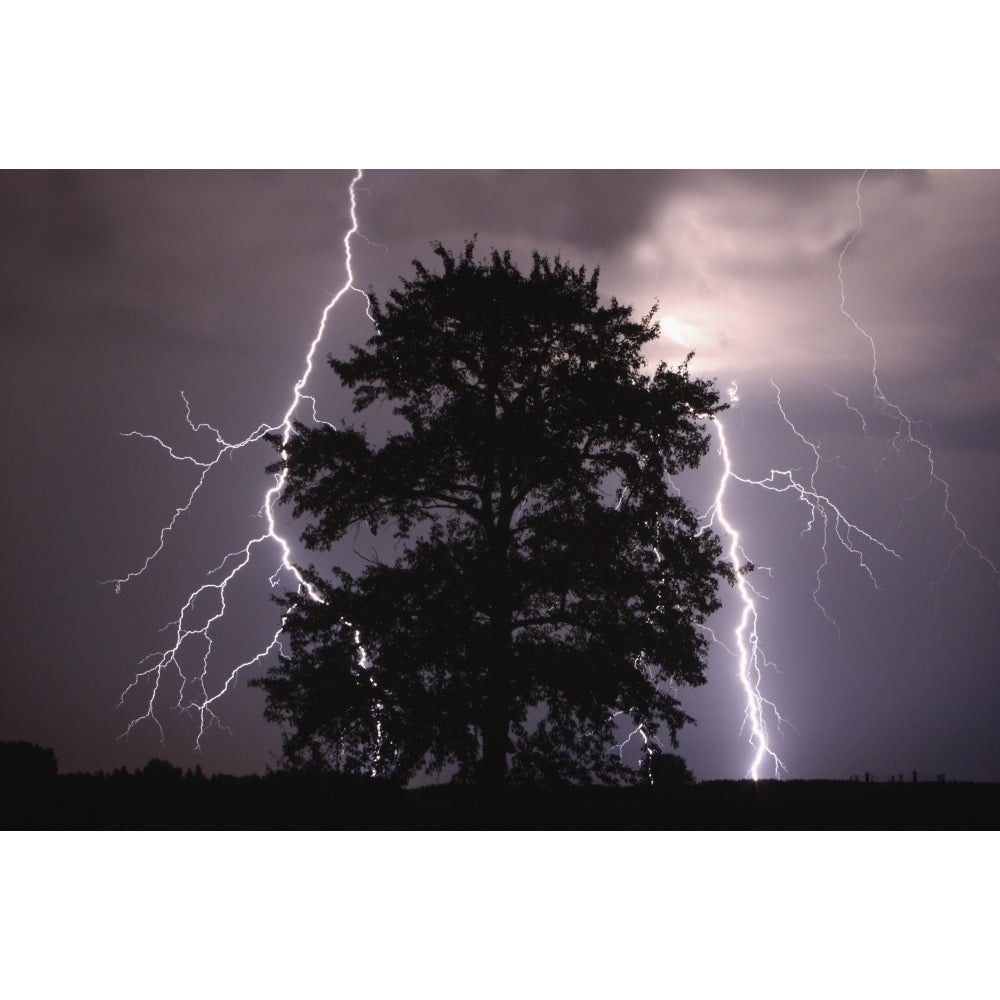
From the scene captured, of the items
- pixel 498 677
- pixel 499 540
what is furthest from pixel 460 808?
pixel 499 540

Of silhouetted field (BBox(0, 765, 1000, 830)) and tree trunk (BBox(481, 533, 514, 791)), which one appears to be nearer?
silhouetted field (BBox(0, 765, 1000, 830))

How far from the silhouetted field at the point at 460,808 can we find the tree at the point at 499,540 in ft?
0.75

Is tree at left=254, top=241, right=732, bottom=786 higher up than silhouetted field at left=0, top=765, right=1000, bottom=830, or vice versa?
tree at left=254, top=241, right=732, bottom=786

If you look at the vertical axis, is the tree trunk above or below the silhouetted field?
above

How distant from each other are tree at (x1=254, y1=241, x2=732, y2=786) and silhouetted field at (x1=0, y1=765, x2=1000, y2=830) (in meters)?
0.23

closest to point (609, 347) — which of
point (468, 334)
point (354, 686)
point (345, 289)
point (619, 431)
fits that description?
point (619, 431)

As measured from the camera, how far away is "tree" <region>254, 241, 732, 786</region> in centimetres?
638

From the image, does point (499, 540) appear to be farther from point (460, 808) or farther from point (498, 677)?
point (460, 808)

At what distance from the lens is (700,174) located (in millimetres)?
7383

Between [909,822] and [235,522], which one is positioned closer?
[909,822]

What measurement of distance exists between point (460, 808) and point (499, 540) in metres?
2.04

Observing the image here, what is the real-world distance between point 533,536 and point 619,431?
1.15 meters

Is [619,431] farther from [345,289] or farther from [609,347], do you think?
[345,289]
